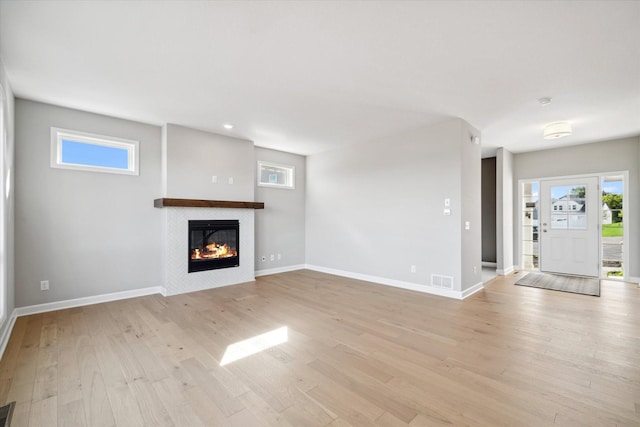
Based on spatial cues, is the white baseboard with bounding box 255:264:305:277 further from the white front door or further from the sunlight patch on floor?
the white front door

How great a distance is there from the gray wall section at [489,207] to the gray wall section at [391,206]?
3124 mm

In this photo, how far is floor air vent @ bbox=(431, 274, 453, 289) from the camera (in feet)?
14.5

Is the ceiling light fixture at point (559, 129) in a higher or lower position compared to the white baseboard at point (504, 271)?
higher

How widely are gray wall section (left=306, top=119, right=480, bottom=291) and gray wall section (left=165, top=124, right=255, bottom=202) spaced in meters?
1.75

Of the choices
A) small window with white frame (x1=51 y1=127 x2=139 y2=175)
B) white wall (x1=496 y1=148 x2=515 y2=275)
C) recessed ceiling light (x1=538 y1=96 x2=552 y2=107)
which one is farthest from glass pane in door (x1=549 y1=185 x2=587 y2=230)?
small window with white frame (x1=51 y1=127 x2=139 y2=175)

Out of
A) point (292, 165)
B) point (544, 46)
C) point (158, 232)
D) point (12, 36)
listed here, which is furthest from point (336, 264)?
point (12, 36)

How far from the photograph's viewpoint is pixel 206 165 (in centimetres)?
501

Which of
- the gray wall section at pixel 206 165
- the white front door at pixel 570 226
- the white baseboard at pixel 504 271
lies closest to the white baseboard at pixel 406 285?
the white baseboard at pixel 504 271

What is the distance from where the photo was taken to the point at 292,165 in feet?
21.9

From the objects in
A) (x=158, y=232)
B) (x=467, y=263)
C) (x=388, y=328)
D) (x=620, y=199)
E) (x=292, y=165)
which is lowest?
(x=388, y=328)

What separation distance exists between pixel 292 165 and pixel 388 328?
4438mm

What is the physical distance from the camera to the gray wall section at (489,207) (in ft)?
24.5

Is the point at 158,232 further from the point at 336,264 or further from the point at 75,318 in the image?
the point at 336,264

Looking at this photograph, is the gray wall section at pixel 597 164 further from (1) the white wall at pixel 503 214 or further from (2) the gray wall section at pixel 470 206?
(2) the gray wall section at pixel 470 206
